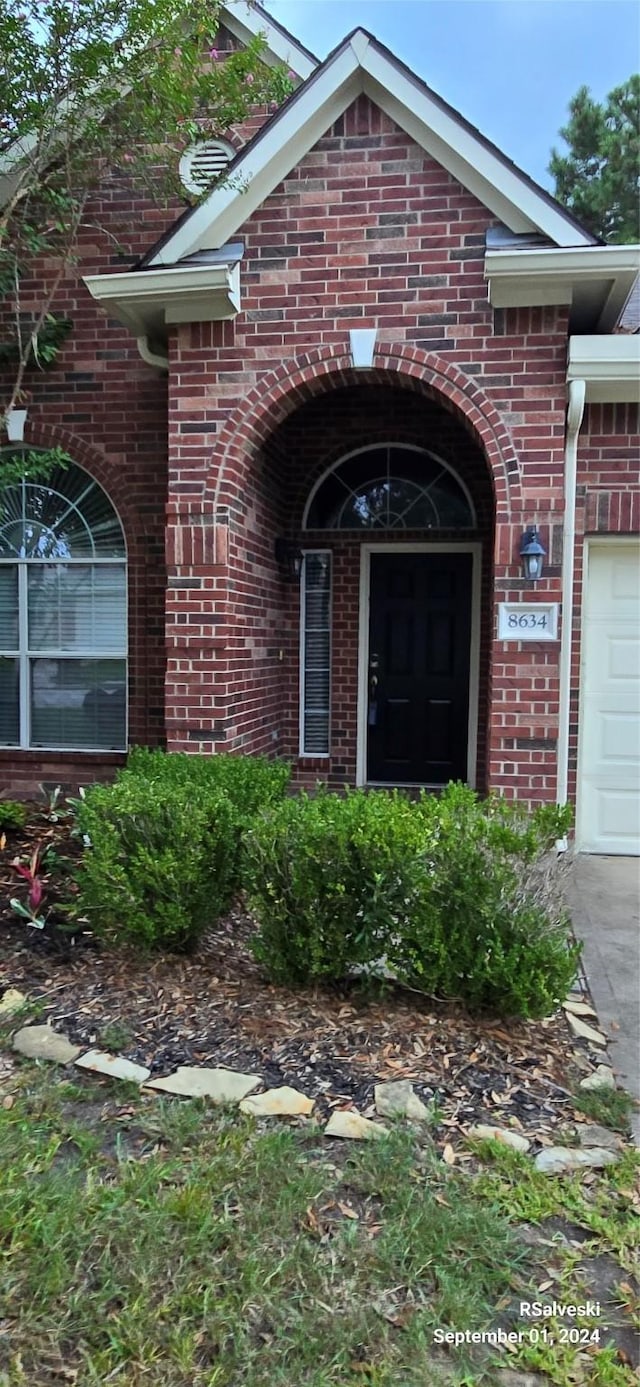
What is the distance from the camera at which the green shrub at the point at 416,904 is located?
10.1 ft

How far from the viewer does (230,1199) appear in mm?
2250

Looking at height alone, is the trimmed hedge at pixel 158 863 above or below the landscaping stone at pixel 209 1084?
above

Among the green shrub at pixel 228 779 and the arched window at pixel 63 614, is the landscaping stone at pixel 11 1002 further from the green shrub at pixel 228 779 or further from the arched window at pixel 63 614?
the arched window at pixel 63 614

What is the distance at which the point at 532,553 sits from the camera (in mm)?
5074

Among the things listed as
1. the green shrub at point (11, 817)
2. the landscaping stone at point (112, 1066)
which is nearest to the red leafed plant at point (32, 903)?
the landscaping stone at point (112, 1066)

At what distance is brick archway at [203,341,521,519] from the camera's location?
5.16m

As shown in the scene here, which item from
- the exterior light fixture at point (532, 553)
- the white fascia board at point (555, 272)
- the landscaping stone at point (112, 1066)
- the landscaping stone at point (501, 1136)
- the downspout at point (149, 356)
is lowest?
the landscaping stone at point (501, 1136)

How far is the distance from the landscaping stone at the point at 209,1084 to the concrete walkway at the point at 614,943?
4.25ft

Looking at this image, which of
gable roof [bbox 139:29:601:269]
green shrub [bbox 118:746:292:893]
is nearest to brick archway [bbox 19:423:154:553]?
gable roof [bbox 139:29:601:269]

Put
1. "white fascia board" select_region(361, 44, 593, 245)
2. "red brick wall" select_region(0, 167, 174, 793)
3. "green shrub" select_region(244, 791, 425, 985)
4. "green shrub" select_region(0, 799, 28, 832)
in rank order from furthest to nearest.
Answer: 1. "red brick wall" select_region(0, 167, 174, 793)
2. "green shrub" select_region(0, 799, 28, 832)
3. "white fascia board" select_region(361, 44, 593, 245)
4. "green shrub" select_region(244, 791, 425, 985)

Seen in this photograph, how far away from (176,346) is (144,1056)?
4.42 metres

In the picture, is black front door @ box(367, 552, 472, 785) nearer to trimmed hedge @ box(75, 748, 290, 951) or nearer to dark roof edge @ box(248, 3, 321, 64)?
trimmed hedge @ box(75, 748, 290, 951)

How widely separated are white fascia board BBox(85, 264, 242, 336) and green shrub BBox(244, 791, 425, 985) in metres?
3.57

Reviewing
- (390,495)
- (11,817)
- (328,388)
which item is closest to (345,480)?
(390,495)
